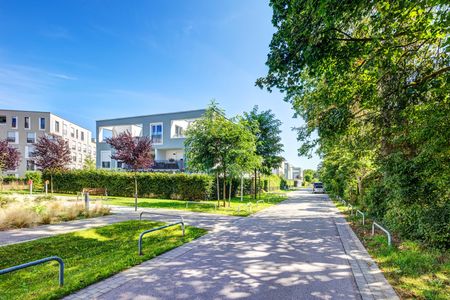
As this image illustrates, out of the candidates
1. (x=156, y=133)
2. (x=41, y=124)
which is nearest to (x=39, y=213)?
(x=156, y=133)

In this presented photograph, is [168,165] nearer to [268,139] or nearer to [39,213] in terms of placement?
[268,139]

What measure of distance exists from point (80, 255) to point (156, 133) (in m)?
29.0

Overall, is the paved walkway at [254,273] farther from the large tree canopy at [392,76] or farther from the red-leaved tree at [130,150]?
the red-leaved tree at [130,150]

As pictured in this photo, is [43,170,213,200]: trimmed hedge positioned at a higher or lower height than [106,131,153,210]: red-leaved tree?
lower

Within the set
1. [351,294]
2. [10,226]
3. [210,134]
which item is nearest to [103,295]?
[351,294]

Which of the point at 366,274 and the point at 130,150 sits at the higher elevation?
the point at 130,150

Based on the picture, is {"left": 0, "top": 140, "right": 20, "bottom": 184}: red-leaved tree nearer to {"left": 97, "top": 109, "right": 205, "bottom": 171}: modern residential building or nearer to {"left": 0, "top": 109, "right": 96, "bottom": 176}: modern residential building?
{"left": 97, "top": 109, "right": 205, "bottom": 171}: modern residential building

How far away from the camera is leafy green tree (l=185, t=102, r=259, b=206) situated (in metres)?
15.9

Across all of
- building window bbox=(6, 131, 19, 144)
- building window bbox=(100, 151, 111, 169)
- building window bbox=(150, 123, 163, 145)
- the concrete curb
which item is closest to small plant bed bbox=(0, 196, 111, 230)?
the concrete curb

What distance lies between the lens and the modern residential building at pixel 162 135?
109ft

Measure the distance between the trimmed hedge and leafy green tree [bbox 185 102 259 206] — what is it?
5.54m

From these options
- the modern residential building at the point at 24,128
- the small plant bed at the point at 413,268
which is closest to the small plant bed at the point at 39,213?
the small plant bed at the point at 413,268

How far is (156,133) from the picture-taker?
34500 mm

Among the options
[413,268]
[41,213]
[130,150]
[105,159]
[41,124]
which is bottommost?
[413,268]
